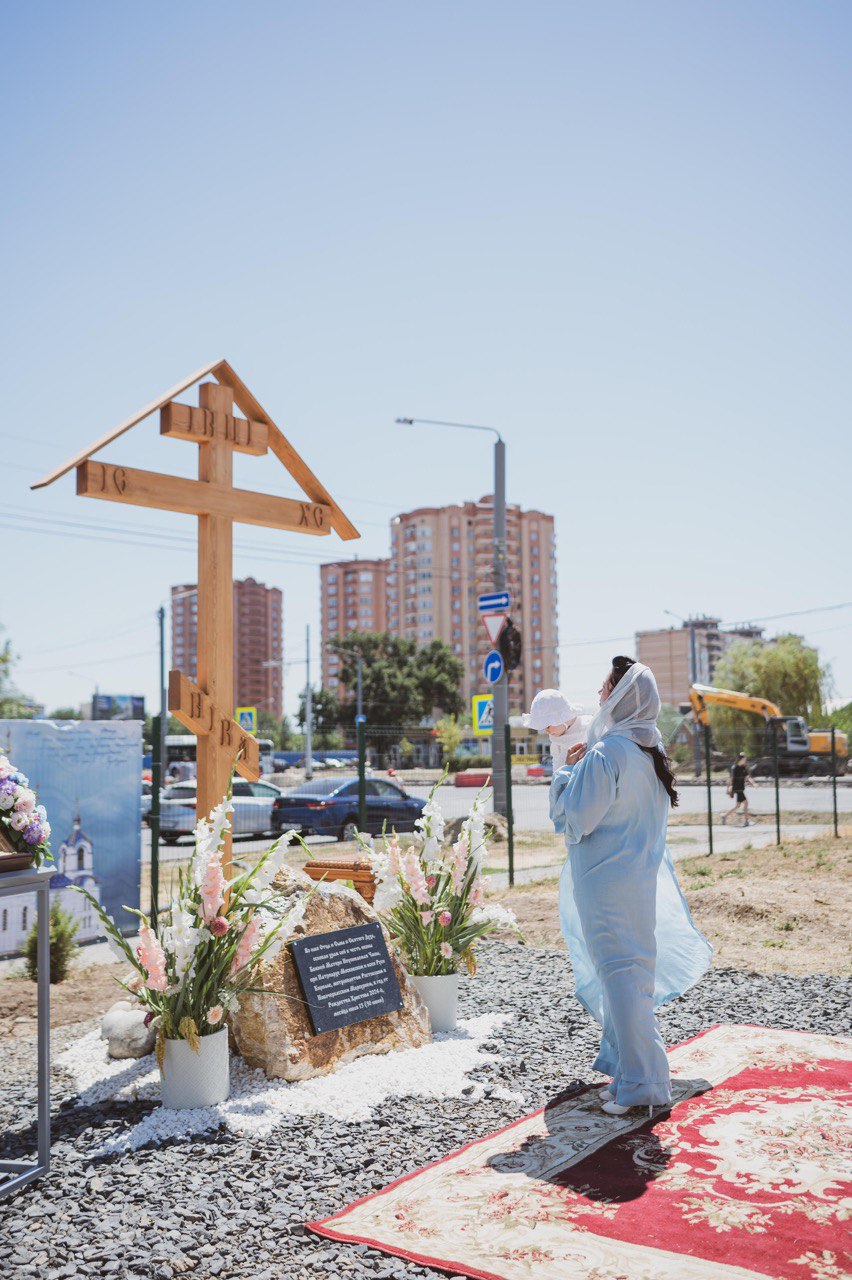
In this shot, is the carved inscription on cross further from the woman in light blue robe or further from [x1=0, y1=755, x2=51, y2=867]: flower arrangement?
the woman in light blue robe

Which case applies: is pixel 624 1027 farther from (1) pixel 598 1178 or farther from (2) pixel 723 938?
(2) pixel 723 938

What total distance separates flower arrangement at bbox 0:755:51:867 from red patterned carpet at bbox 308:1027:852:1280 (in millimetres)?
1842

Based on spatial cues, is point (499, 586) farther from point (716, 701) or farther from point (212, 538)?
point (716, 701)

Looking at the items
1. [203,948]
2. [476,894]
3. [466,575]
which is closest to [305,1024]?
[203,948]

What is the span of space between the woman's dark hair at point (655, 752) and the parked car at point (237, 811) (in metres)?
12.6

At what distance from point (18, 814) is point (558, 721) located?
2.65 m

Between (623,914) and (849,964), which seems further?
(849,964)

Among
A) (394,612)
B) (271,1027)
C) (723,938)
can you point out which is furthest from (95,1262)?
(394,612)

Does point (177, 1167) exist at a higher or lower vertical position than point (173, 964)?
lower

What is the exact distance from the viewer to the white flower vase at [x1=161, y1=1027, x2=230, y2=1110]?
4906mm

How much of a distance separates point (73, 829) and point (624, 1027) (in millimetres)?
6800

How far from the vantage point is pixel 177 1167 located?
13.9ft

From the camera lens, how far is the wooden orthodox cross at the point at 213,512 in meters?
5.84

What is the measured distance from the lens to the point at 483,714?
1620 centimetres
